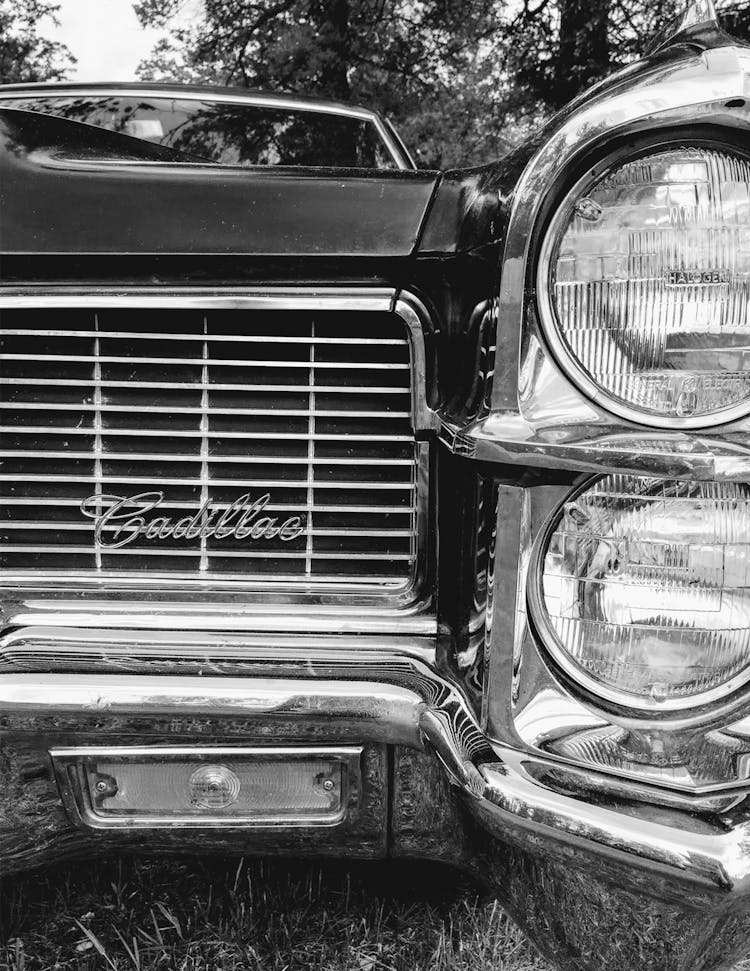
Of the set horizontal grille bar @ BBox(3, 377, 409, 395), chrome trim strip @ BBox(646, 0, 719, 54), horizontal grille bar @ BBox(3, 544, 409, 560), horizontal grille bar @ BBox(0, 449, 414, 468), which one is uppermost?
chrome trim strip @ BBox(646, 0, 719, 54)

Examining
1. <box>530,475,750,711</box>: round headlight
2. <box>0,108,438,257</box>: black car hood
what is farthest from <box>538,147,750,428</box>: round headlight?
<box>0,108,438,257</box>: black car hood

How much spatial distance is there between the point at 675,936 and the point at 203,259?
1.14 meters

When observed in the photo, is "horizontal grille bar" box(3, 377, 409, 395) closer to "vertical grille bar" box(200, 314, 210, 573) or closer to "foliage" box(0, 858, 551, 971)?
"vertical grille bar" box(200, 314, 210, 573)

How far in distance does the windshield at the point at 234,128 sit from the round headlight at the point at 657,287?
5.90ft

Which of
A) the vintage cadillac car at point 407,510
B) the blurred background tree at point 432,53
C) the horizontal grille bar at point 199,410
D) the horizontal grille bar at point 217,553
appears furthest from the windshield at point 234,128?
the blurred background tree at point 432,53

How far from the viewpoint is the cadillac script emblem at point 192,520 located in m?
1.33

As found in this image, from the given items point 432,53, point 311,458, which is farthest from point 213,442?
point 432,53

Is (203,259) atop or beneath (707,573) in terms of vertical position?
atop

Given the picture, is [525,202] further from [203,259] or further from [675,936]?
[675,936]

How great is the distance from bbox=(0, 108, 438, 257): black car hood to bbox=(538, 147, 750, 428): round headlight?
305 millimetres

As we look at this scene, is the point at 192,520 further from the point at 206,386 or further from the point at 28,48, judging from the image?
the point at 28,48

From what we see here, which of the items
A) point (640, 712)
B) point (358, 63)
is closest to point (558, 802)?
point (640, 712)

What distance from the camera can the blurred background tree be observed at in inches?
302

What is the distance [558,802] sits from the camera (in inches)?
40.8
